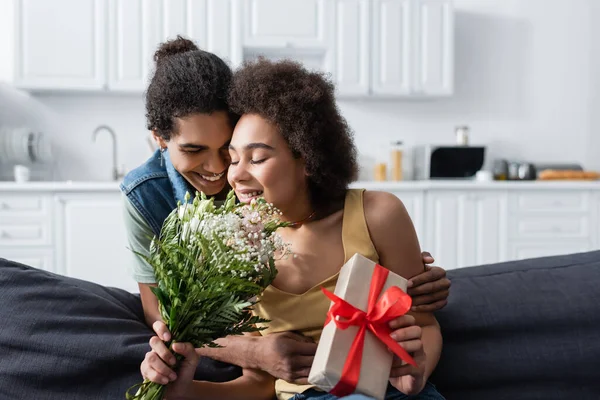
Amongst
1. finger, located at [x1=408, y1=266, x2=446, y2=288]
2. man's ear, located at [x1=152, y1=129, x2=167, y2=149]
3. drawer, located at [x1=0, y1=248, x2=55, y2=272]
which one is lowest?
drawer, located at [x1=0, y1=248, x2=55, y2=272]

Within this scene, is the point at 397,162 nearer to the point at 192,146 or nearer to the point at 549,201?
the point at 549,201

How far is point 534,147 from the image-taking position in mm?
5250

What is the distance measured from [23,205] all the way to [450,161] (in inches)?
116

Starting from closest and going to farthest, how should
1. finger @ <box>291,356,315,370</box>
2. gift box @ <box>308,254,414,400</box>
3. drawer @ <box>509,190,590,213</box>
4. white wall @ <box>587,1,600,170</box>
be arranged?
1. gift box @ <box>308,254,414,400</box>
2. finger @ <box>291,356,315,370</box>
3. drawer @ <box>509,190,590,213</box>
4. white wall @ <box>587,1,600,170</box>

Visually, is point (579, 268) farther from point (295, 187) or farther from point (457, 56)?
point (457, 56)

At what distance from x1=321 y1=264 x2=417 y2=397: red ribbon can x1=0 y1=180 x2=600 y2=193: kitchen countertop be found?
10.4 ft

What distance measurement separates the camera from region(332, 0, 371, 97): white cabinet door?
4.58 metres

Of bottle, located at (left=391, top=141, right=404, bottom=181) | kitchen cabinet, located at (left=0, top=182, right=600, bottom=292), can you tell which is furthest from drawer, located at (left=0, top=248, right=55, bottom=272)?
bottle, located at (left=391, top=141, right=404, bottom=181)

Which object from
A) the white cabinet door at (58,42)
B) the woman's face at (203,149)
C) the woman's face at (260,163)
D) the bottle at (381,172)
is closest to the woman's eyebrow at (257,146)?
the woman's face at (260,163)

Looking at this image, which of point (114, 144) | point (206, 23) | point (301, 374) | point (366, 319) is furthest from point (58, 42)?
point (366, 319)

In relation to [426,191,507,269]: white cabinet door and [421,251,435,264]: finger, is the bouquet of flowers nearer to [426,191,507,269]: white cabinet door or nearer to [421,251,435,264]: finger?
[421,251,435,264]: finger

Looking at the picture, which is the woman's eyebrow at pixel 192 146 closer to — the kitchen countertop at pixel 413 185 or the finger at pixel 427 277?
the finger at pixel 427 277

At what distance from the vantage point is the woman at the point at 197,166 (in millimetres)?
1351

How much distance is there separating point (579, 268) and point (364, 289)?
89 cm
